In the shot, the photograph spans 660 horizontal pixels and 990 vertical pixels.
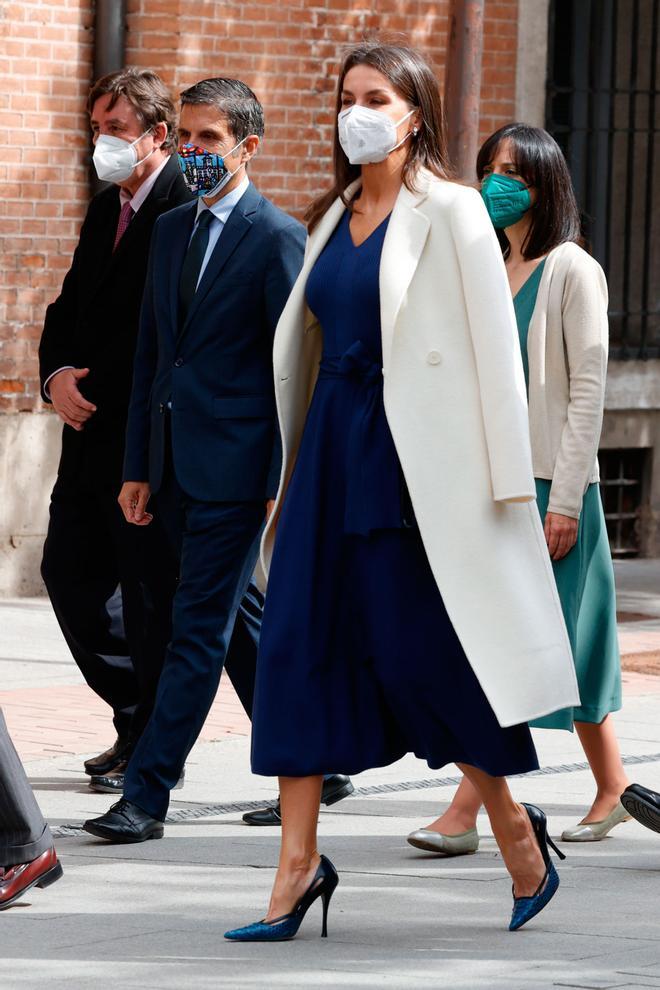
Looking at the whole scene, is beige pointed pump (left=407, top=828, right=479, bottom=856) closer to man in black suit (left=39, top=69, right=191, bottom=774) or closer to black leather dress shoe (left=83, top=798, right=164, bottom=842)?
black leather dress shoe (left=83, top=798, right=164, bottom=842)

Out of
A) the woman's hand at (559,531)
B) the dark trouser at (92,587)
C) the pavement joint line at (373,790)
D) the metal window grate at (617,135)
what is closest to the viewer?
the woman's hand at (559,531)

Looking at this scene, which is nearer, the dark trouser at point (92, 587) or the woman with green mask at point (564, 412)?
the woman with green mask at point (564, 412)

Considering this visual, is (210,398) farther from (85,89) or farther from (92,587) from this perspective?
(85,89)

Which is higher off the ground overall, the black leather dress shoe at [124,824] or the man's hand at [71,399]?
the man's hand at [71,399]

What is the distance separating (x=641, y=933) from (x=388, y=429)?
1.24 m

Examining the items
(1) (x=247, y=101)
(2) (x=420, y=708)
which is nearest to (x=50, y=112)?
(1) (x=247, y=101)

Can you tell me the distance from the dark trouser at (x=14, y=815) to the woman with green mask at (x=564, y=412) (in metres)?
1.17

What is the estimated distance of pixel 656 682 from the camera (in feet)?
30.1

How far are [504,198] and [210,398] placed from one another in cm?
98

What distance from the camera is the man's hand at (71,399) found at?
266 inches

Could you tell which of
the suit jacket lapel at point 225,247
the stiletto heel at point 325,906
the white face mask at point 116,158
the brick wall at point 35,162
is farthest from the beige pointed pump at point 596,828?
the brick wall at point 35,162

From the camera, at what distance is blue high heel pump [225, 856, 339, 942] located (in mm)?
4691

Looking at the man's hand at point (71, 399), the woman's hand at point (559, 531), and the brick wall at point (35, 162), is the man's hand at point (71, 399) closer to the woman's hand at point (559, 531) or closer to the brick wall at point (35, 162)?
the woman's hand at point (559, 531)

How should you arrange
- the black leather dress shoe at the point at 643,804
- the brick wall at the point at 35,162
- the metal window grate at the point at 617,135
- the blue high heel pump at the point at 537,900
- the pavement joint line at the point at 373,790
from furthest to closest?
the metal window grate at the point at 617,135 < the brick wall at the point at 35,162 < the pavement joint line at the point at 373,790 < the black leather dress shoe at the point at 643,804 < the blue high heel pump at the point at 537,900
